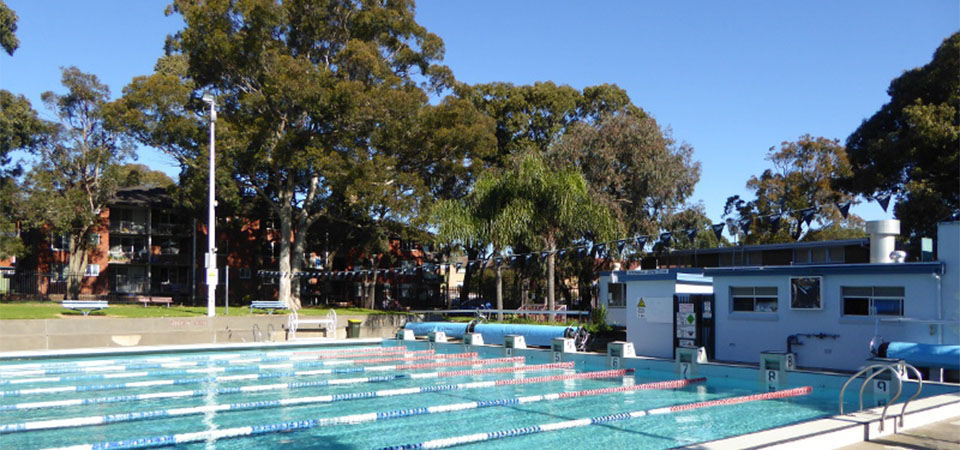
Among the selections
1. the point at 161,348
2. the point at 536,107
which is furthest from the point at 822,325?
the point at 536,107

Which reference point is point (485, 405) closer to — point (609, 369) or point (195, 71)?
point (609, 369)

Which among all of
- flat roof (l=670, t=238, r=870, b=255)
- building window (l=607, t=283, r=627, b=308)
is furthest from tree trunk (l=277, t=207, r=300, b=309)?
flat roof (l=670, t=238, r=870, b=255)

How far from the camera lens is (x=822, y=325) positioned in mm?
17578

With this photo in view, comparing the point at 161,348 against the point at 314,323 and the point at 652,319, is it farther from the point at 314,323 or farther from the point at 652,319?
the point at 652,319

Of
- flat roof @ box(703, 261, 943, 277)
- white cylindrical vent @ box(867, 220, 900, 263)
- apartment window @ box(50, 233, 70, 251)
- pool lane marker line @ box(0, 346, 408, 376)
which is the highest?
apartment window @ box(50, 233, 70, 251)

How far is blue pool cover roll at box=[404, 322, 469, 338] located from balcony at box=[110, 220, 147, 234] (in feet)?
104

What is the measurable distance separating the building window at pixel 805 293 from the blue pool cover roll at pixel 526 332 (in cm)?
648

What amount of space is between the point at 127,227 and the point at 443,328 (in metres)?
34.2

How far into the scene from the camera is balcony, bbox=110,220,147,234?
168 ft

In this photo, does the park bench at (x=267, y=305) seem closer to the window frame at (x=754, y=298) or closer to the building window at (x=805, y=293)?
the window frame at (x=754, y=298)

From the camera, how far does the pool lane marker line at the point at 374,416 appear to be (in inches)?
386

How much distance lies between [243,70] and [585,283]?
2339 cm

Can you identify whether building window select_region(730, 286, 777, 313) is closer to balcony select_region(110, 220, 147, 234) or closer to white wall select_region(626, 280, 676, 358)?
white wall select_region(626, 280, 676, 358)

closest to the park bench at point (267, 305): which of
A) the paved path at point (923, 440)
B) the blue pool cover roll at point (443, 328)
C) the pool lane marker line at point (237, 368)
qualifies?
the blue pool cover roll at point (443, 328)
